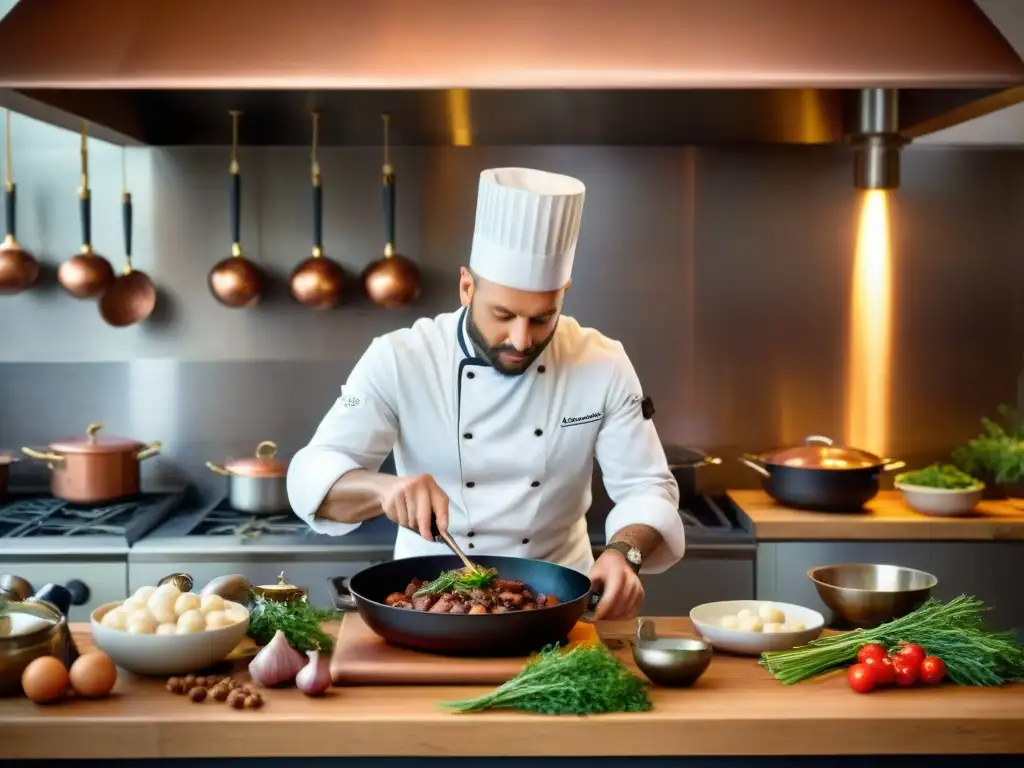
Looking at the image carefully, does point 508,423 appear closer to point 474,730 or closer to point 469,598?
point 469,598

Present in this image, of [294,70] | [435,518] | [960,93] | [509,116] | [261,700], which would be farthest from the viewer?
[509,116]

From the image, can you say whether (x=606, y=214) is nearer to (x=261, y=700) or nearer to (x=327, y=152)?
(x=327, y=152)

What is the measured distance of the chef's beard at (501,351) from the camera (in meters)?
2.34

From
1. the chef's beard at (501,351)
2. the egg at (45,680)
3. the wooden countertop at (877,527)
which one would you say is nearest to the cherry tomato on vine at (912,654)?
the chef's beard at (501,351)

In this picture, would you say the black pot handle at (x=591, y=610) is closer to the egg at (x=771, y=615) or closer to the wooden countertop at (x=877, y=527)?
the egg at (x=771, y=615)

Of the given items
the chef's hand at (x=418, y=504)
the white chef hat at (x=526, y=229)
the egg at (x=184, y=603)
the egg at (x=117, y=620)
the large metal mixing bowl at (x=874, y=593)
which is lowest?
the large metal mixing bowl at (x=874, y=593)

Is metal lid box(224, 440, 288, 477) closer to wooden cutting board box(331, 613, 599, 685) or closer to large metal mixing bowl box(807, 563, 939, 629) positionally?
wooden cutting board box(331, 613, 599, 685)

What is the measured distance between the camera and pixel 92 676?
178cm

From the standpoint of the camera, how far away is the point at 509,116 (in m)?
3.63

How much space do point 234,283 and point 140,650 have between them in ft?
6.67

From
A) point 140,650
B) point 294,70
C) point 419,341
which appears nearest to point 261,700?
point 140,650

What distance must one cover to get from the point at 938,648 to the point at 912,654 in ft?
0.25

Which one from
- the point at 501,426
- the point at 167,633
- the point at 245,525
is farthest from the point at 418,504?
the point at 245,525

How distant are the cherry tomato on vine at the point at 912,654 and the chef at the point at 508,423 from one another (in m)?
0.58
